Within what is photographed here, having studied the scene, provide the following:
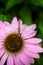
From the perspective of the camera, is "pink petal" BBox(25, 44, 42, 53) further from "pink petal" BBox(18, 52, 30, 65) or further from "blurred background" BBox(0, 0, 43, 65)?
"blurred background" BBox(0, 0, 43, 65)

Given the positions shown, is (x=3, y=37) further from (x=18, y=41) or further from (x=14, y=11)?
(x=14, y=11)

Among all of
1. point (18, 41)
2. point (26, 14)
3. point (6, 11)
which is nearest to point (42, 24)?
point (26, 14)

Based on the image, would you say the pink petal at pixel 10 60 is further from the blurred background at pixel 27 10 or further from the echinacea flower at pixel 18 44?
the blurred background at pixel 27 10

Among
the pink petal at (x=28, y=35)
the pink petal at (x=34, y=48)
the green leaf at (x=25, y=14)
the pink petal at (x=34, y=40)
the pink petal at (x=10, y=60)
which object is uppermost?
the green leaf at (x=25, y=14)

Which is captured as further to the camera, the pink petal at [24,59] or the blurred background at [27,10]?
the blurred background at [27,10]

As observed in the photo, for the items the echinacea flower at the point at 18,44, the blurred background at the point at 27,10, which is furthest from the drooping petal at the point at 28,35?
the blurred background at the point at 27,10

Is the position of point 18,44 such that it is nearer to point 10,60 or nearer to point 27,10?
point 10,60

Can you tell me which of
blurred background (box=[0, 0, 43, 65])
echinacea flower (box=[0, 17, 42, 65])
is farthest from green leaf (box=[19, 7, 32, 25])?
echinacea flower (box=[0, 17, 42, 65])

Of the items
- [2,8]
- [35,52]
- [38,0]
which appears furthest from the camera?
[2,8]
